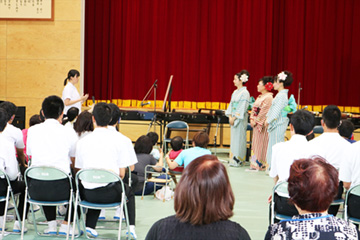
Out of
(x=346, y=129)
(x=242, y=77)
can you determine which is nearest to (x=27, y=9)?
(x=242, y=77)

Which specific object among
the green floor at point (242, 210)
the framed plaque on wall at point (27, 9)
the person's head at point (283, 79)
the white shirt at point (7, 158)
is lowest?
the green floor at point (242, 210)

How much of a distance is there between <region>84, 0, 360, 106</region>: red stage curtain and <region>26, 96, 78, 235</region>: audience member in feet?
23.5

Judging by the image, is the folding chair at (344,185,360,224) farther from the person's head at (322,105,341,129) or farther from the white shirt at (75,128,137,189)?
the white shirt at (75,128,137,189)

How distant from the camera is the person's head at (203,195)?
1673mm

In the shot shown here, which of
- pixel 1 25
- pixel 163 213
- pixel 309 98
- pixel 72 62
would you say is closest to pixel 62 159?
pixel 163 213

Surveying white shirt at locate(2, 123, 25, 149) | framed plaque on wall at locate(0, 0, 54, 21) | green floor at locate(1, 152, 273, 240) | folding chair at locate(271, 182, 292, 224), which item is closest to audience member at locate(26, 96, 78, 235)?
white shirt at locate(2, 123, 25, 149)

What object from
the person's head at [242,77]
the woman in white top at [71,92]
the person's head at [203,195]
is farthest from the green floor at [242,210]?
the person's head at [203,195]

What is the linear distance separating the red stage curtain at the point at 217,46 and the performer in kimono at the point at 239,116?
9.22ft

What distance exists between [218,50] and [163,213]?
21.6ft

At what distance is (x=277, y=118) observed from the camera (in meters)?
7.41

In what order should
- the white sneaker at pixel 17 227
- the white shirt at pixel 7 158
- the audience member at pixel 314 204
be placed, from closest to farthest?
the audience member at pixel 314 204 < the white shirt at pixel 7 158 < the white sneaker at pixel 17 227

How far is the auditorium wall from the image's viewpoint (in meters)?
9.97

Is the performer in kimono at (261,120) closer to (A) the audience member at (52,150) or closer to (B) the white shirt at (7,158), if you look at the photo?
(A) the audience member at (52,150)

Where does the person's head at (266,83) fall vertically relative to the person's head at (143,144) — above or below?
above
